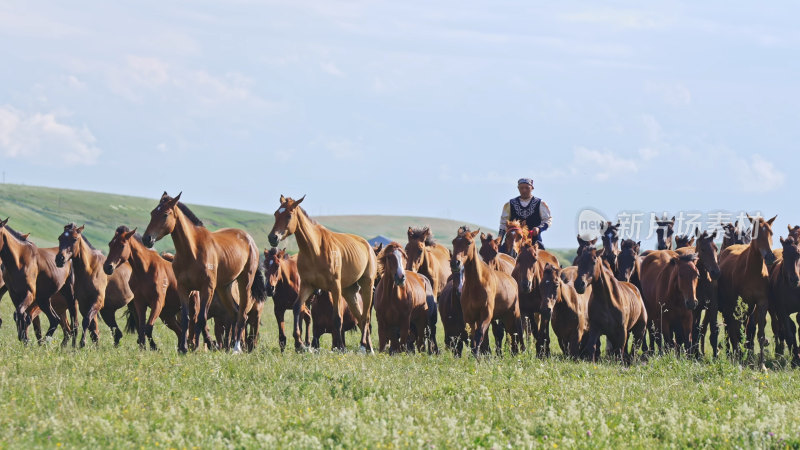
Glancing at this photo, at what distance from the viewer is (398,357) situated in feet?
46.7

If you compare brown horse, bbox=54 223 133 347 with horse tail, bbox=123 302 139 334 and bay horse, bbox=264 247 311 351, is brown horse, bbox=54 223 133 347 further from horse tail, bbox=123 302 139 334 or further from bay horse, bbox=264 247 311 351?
bay horse, bbox=264 247 311 351

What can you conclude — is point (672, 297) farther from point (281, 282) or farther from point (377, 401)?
point (377, 401)

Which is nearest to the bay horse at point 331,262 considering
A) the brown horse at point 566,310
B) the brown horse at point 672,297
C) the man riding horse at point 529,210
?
the brown horse at point 566,310

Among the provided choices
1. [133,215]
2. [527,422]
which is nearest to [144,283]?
[527,422]

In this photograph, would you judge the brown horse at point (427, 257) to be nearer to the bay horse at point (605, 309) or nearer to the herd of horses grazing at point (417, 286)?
the herd of horses grazing at point (417, 286)

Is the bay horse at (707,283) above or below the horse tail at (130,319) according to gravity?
above

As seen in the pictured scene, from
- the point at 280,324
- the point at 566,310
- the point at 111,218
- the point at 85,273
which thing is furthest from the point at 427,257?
the point at 111,218

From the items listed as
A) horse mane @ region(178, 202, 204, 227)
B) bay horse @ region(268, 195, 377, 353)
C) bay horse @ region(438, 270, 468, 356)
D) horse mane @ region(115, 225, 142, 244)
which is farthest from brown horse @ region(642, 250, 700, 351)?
horse mane @ region(115, 225, 142, 244)

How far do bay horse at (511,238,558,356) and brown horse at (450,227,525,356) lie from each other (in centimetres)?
33

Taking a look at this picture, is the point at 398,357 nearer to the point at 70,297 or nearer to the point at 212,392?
the point at 212,392

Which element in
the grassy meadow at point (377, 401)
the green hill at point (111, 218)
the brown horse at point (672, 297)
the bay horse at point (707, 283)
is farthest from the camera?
the green hill at point (111, 218)

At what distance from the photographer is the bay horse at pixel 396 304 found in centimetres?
1589

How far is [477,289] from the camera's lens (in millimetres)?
15156

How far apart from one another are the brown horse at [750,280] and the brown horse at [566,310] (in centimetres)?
249
